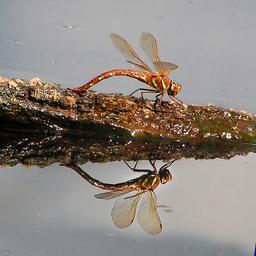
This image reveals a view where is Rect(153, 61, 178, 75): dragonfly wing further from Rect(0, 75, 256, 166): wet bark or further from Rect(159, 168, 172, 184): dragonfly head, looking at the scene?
Rect(159, 168, 172, 184): dragonfly head

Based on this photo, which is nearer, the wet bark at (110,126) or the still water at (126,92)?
the still water at (126,92)

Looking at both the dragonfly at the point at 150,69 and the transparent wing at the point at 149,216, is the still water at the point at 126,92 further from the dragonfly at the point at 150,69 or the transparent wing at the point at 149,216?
the dragonfly at the point at 150,69

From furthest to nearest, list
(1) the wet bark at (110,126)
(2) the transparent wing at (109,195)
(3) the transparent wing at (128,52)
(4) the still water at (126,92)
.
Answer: (3) the transparent wing at (128,52) < (1) the wet bark at (110,126) < (2) the transparent wing at (109,195) < (4) the still water at (126,92)

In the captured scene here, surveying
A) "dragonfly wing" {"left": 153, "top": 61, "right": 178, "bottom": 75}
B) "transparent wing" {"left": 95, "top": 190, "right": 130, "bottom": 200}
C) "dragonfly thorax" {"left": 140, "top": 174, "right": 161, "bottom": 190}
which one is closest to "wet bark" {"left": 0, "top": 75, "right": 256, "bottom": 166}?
"dragonfly wing" {"left": 153, "top": 61, "right": 178, "bottom": 75}

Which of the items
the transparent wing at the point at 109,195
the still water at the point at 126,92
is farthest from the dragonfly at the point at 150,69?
the transparent wing at the point at 109,195

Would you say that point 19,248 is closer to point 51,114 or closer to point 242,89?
point 51,114

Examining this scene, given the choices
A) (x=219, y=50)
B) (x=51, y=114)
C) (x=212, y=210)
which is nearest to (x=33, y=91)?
(x=51, y=114)

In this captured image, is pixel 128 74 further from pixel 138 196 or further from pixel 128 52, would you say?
pixel 138 196
